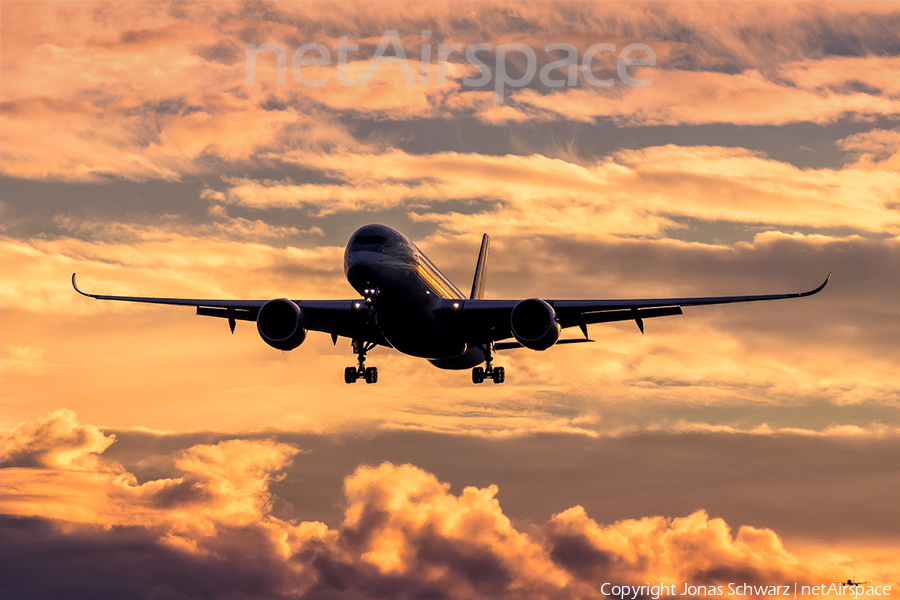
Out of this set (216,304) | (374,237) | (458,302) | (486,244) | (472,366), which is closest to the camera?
(374,237)

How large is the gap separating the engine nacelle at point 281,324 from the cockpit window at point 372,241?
19.0 feet

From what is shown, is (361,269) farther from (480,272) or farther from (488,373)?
(480,272)

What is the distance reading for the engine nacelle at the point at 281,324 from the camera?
51.4 metres

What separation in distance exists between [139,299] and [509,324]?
2143 centimetres

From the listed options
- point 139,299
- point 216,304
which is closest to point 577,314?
point 216,304

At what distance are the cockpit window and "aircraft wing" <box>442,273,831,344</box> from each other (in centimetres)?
502

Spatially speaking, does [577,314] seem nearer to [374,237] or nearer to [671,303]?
[671,303]

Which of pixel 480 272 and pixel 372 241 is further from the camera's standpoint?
pixel 480 272

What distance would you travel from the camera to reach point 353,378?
56969 millimetres

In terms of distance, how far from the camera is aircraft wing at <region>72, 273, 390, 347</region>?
172ft

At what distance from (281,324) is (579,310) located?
49.6 feet

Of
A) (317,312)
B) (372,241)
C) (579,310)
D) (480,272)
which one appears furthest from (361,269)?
(480,272)

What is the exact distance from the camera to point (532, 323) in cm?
4959

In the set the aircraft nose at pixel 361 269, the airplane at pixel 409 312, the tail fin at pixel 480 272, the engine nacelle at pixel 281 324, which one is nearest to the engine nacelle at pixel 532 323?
the airplane at pixel 409 312
